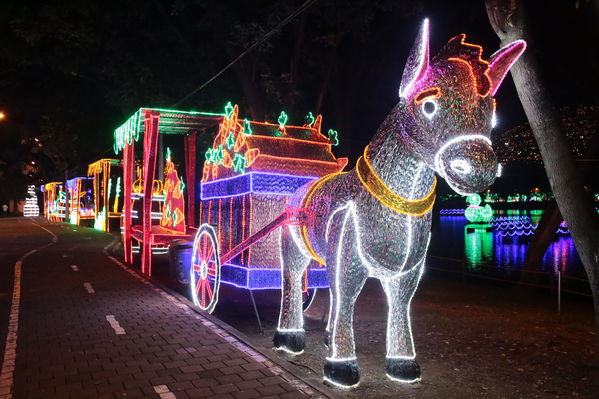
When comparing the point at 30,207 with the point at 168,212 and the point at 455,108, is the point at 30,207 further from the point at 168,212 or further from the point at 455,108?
the point at 455,108

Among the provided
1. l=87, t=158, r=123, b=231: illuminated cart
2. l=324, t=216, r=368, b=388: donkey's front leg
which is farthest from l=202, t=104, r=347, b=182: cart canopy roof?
l=87, t=158, r=123, b=231: illuminated cart

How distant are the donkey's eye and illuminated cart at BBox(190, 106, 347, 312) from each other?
2691mm

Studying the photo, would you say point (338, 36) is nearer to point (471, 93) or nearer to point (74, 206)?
point (471, 93)

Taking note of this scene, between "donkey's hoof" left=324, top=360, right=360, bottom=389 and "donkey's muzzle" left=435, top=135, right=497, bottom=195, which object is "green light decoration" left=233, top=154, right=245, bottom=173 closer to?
"donkey's hoof" left=324, top=360, right=360, bottom=389

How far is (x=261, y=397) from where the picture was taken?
4.59 m

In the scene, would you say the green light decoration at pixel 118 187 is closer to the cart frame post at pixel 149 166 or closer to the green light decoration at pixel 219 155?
the cart frame post at pixel 149 166

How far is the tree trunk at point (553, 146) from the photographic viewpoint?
182 inches

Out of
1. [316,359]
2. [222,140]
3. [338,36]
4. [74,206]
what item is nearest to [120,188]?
[74,206]

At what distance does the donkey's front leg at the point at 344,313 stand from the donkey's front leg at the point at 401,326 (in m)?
0.38

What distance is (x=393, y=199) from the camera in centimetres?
453

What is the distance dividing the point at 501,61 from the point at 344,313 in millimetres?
2742

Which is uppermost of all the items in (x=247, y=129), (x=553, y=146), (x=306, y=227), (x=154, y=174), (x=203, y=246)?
(x=247, y=129)

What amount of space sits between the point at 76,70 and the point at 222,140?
10.2m

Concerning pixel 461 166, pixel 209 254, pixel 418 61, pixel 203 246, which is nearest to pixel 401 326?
pixel 461 166
